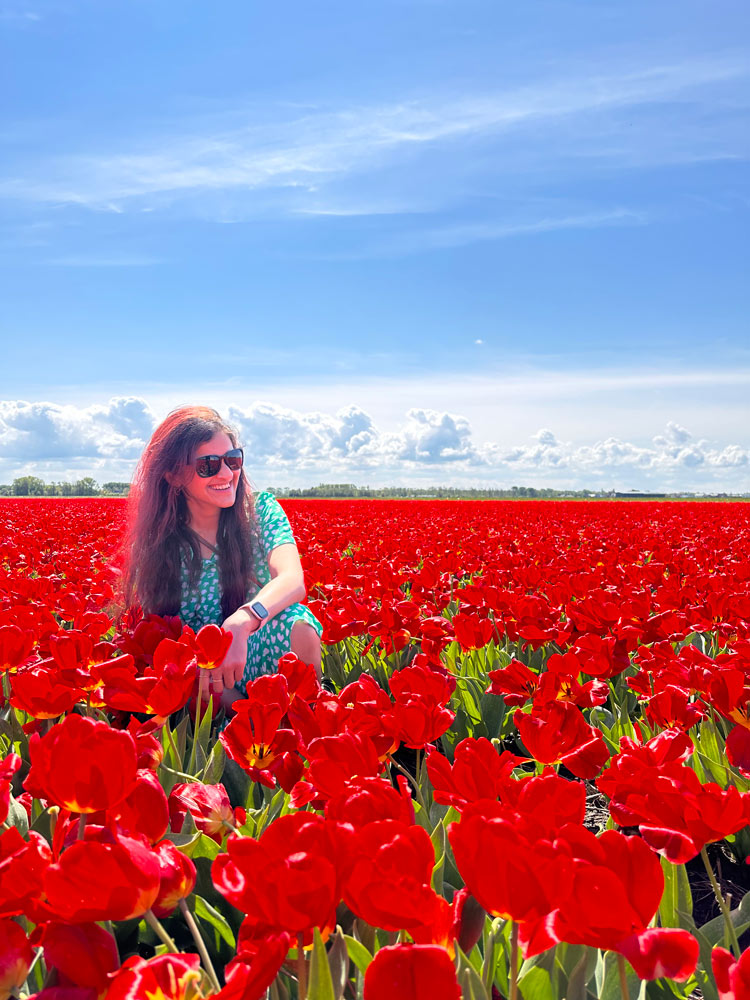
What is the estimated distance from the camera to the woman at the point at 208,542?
4.02 meters

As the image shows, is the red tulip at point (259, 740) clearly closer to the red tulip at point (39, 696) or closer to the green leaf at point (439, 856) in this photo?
the green leaf at point (439, 856)

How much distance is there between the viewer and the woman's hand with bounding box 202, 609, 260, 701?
9.72 ft

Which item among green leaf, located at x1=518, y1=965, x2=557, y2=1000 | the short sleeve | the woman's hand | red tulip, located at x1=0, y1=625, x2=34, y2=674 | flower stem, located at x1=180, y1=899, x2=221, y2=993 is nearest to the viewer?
flower stem, located at x1=180, y1=899, x2=221, y2=993

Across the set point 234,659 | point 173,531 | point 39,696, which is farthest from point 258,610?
point 39,696

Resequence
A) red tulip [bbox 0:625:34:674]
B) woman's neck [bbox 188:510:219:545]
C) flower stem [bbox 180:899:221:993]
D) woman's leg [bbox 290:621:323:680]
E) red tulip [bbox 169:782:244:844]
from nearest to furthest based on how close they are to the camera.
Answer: flower stem [bbox 180:899:221:993] < red tulip [bbox 169:782:244:844] < red tulip [bbox 0:625:34:674] < woman's leg [bbox 290:621:323:680] < woman's neck [bbox 188:510:219:545]

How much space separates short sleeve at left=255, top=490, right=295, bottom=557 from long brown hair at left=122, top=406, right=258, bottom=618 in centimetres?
7

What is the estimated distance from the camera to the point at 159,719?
1975 mm

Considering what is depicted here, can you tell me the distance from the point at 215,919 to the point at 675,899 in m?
0.96

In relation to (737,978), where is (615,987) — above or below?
below

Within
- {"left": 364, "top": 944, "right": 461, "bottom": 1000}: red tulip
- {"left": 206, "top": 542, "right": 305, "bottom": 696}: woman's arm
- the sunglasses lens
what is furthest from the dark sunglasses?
{"left": 364, "top": 944, "right": 461, "bottom": 1000}: red tulip

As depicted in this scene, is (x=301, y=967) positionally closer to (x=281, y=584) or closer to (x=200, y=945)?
(x=200, y=945)

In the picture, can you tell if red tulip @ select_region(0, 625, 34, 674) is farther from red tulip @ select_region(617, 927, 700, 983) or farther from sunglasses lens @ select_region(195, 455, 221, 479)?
red tulip @ select_region(617, 927, 700, 983)

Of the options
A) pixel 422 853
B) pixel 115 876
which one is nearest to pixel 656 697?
pixel 422 853

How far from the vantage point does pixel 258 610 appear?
11.3ft
